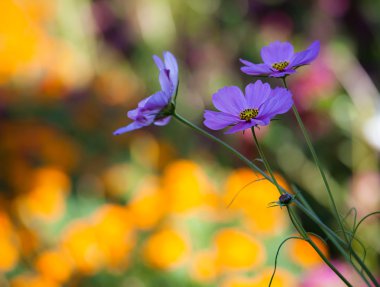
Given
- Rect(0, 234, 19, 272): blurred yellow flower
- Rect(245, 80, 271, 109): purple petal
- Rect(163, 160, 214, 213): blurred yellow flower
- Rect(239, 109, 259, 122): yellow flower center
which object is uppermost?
Rect(245, 80, 271, 109): purple petal

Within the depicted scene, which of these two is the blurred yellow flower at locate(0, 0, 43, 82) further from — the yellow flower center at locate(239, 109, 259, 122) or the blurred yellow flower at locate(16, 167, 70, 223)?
the yellow flower center at locate(239, 109, 259, 122)

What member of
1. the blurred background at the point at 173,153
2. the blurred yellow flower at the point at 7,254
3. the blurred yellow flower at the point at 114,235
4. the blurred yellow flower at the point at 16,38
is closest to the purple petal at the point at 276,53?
the blurred background at the point at 173,153

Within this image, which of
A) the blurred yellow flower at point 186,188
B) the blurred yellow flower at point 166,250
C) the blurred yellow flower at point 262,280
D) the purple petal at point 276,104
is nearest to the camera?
Result: the purple petal at point 276,104

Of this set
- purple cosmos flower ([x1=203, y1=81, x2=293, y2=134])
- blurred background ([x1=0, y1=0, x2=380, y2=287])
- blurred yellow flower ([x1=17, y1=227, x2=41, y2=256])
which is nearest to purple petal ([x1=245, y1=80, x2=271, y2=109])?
purple cosmos flower ([x1=203, y1=81, x2=293, y2=134])

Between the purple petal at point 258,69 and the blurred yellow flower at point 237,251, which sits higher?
the purple petal at point 258,69

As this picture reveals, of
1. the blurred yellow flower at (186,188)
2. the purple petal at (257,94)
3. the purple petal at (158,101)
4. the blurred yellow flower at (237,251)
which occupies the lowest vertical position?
the blurred yellow flower at (186,188)

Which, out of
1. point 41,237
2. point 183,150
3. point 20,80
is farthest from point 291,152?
point 20,80

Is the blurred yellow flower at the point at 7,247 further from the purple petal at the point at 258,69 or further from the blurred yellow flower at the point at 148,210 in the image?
the purple petal at the point at 258,69

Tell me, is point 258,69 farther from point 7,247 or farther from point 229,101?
point 7,247
